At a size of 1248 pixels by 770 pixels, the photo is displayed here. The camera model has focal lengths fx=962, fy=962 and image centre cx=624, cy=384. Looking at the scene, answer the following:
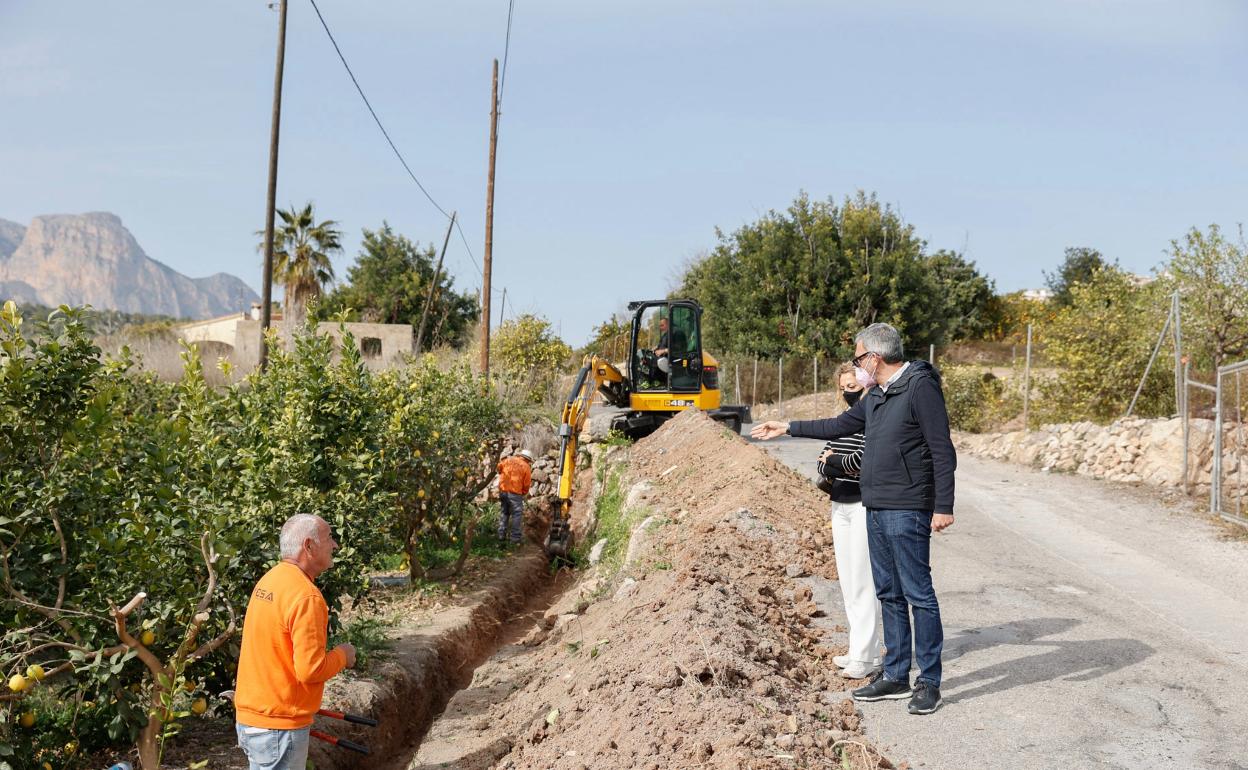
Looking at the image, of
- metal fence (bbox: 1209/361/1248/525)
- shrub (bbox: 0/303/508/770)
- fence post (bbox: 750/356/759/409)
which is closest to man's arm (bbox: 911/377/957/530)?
shrub (bbox: 0/303/508/770)

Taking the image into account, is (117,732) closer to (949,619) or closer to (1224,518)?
(949,619)

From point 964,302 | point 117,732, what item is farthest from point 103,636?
point 964,302

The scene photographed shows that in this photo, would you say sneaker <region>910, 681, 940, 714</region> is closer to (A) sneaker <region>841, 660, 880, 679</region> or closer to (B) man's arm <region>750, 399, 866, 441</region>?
(A) sneaker <region>841, 660, 880, 679</region>

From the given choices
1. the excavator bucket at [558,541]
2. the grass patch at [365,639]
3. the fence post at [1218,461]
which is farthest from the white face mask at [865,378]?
the excavator bucket at [558,541]

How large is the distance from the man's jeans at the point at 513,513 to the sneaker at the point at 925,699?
33.0ft

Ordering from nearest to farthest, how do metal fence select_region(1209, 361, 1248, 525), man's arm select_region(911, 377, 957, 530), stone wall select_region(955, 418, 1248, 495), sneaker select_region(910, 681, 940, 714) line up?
man's arm select_region(911, 377, 957, 530)
sneaker select_region(910, 681, 940, 714)
metal fence select_region(1209, 361, 1248, 525)
stone wall select_region(955, 418, 1248, 495)

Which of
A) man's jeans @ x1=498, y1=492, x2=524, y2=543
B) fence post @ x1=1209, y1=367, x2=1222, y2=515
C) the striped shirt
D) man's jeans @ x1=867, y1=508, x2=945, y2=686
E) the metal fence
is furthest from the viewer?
man's jeans @ x1=498, y1=492, x2=524, y2=543

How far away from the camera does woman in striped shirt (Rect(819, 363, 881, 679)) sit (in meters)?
5.45

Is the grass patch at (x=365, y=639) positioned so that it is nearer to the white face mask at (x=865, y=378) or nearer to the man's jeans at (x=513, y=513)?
the white face mask at (x=865, y=378)

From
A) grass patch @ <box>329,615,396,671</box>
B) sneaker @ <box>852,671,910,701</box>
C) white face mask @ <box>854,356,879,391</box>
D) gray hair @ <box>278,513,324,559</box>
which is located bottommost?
grass patch @ <box>329,615,396,671</box>

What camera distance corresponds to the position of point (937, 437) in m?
4.82

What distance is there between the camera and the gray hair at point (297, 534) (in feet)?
13.8

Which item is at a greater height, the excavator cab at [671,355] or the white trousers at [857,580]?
the excavator cab at [671,355]

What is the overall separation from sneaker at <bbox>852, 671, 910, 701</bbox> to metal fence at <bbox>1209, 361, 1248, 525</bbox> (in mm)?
8777
